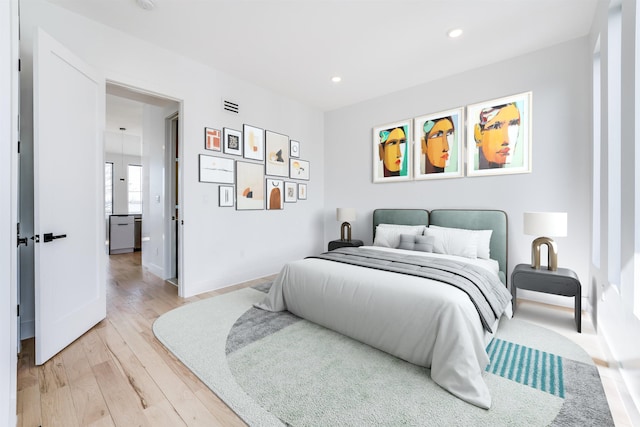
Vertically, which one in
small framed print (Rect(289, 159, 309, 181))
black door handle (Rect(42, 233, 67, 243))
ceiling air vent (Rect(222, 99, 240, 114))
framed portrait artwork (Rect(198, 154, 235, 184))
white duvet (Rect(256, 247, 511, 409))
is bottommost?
white duvet (Rect(256, 247, 511, 409))

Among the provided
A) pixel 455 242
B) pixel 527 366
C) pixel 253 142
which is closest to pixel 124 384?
pixel 527 366

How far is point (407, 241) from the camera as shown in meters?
3.52

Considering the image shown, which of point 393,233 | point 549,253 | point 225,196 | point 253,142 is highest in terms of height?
point 253,142

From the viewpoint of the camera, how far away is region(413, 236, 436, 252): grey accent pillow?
11.1 ft

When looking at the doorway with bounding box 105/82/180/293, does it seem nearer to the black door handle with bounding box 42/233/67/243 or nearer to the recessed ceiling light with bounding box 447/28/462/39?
the black door handle with bounding box 42/233/67/243

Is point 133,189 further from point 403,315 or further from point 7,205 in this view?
point 403,315

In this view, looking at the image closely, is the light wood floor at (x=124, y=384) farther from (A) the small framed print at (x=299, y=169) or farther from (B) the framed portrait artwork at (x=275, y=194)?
(A) the small framed print at (x=299, y=169)

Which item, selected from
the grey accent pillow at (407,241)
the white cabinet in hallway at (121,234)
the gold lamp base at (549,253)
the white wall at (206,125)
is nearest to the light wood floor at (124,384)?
the gold lamp base at (549,253)

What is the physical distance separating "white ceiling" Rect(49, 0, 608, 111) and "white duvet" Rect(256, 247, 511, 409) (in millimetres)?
2388

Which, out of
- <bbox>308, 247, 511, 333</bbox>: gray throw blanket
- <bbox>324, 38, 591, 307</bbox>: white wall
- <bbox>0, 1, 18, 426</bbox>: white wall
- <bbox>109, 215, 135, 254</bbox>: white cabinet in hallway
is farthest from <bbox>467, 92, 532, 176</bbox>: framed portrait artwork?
<bbox>109, 215, 135, 254</bbox>: white cabinet in hallway

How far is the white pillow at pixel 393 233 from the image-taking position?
12.3ft

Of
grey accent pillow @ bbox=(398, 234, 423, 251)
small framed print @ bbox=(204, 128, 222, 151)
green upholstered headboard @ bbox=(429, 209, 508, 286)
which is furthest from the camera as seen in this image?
small framed print @ bbox=(204, 128, 222, 151)

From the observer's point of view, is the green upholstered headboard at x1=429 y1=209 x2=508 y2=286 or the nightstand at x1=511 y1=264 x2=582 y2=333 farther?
the green upholstered headboard at x1=429 y1=209 x2=508 y2=286

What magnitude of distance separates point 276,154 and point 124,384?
3466mm
